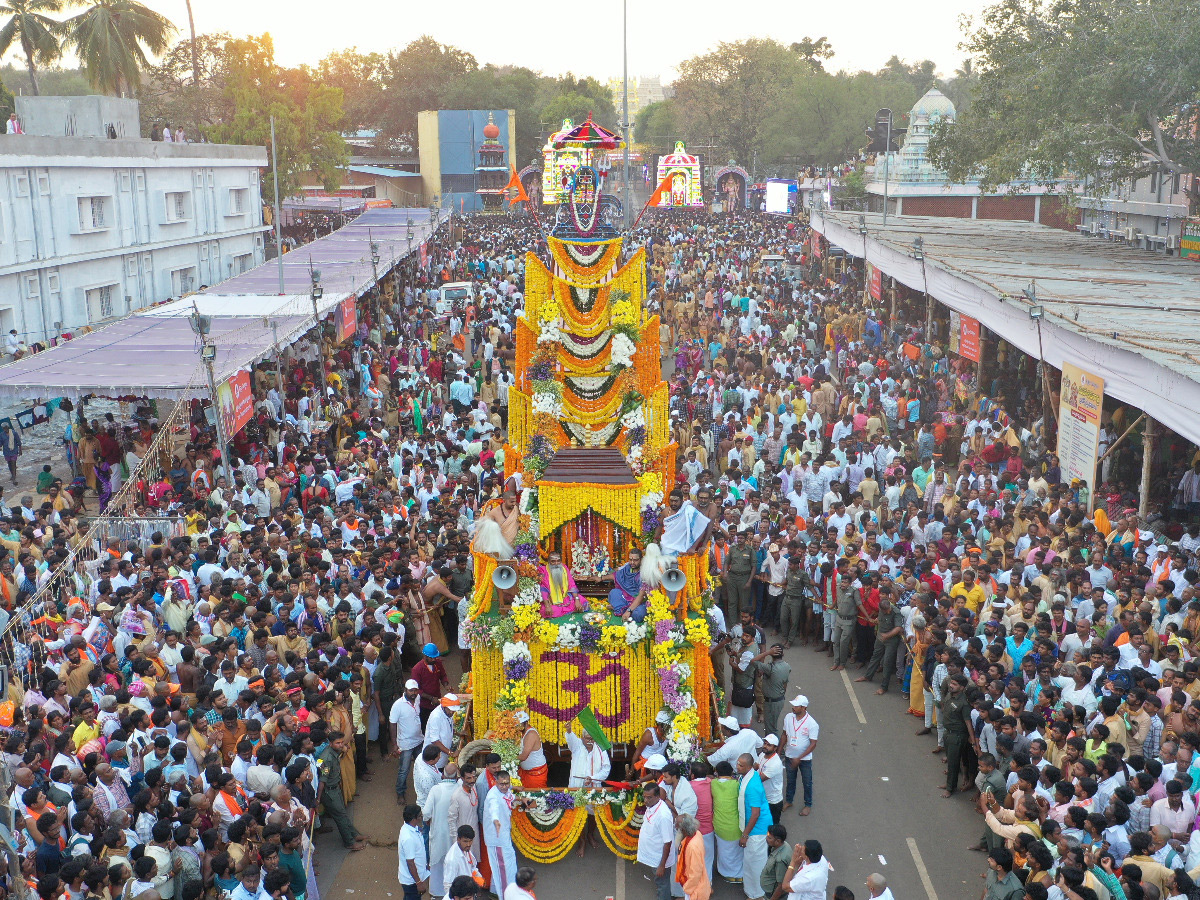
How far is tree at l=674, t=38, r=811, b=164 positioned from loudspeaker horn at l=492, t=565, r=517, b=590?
230 feet

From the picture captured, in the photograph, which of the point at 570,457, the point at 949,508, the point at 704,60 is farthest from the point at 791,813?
the point at 704,60

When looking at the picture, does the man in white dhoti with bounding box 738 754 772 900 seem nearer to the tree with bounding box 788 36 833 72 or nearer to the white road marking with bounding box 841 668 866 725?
the white road marking with bounding box 841 668 866 725

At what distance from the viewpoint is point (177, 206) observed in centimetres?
3322

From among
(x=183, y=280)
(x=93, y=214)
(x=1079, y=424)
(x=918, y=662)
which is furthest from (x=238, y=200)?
(x=918, y=662)

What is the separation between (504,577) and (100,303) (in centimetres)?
2216

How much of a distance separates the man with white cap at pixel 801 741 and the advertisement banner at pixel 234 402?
29.6 ft

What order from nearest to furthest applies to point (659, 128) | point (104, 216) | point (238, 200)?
point (104, 216) < point (238, 200) < point (659, 128)

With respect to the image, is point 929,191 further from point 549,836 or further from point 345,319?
point 549,836

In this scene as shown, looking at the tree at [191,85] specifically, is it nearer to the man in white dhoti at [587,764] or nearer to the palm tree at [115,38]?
the palm tree at [115,38]

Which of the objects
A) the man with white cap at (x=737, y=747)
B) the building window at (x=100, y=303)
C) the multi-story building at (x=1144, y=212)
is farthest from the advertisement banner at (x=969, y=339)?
the building window at (x=100, y=303)

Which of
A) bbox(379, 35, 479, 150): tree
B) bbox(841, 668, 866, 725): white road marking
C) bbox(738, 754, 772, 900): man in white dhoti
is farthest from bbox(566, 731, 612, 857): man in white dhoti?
bbox(379, 35, 479, 150): tree

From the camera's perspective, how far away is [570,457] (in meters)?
12.6

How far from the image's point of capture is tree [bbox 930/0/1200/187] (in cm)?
2034

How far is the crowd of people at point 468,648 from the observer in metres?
7.89
